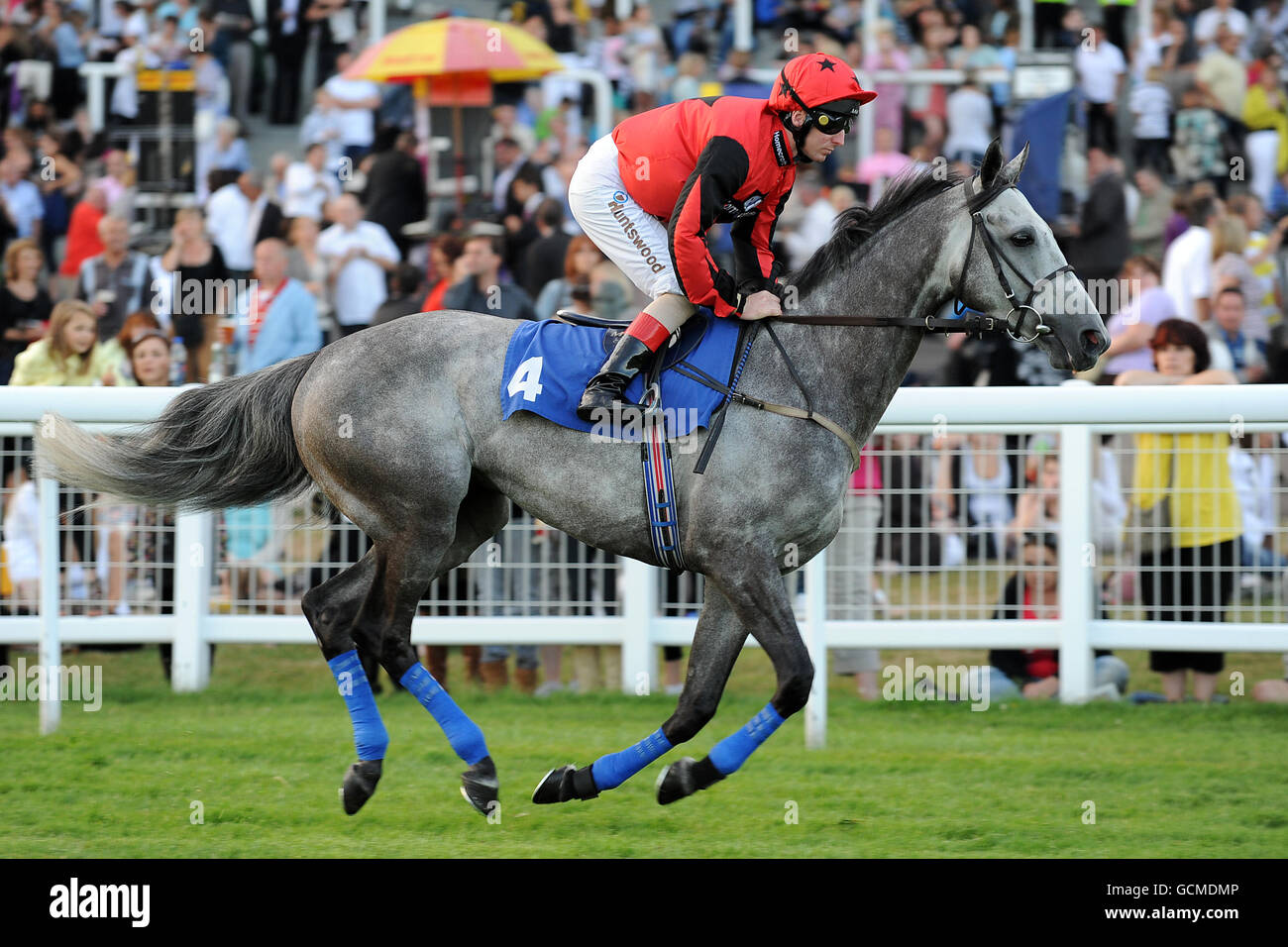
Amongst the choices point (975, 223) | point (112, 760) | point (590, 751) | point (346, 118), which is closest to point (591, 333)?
point (975, 223)

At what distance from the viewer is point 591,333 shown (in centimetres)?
459

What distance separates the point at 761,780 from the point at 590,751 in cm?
62

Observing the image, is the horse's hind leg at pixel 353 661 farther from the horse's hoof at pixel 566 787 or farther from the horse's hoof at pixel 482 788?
the horse's hoof at pixel 566 787

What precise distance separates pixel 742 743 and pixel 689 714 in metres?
0.17

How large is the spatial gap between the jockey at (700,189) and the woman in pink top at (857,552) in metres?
1.54

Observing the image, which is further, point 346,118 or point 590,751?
point 346,118

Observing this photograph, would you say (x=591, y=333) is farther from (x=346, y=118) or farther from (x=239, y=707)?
(x=346, y=118)

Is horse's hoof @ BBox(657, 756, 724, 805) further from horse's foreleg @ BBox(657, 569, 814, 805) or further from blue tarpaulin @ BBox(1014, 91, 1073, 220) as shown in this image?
blue tarpaulin @ BBox(1014, 91, 1073, 220)

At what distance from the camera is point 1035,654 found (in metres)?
6.29

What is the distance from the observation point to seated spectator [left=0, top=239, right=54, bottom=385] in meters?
8.71

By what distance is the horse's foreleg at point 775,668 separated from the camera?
4289 millimetres

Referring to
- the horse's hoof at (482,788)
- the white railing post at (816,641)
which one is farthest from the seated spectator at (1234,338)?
the horse's hoof at (482,788)

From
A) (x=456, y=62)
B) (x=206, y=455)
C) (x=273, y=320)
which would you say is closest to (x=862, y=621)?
(x=206, y=455)
